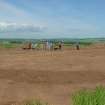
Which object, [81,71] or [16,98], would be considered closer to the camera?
[16,98]

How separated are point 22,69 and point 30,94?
17.3ft

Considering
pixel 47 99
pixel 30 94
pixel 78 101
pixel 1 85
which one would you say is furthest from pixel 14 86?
pixel 78 101

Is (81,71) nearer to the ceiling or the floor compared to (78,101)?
nearer to the floor

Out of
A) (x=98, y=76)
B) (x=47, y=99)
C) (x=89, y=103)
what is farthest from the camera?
(x=98, y=76)

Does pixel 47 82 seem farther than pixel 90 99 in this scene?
Yes

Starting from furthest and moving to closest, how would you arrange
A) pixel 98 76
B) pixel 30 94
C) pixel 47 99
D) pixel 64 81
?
pixel 98 76, pixel 64 81, pixel 30 94, pixel 47 99

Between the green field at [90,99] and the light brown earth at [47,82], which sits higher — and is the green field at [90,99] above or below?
above

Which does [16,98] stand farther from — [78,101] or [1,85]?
[78,101]

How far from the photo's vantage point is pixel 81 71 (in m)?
16.5

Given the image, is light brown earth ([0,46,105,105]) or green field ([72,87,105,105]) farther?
light brown earth ([0,46,105,105])

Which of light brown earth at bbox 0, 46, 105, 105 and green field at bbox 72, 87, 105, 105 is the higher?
green field at bbox 72, 87, 105, 105

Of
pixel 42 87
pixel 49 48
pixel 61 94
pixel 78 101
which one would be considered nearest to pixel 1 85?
pixel 42 87

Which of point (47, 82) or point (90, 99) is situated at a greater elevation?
point (90, 99)

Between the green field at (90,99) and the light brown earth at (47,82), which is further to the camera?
the light brown earth at (47,82)
